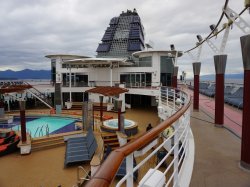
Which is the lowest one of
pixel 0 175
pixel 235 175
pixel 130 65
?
pixel 0 175

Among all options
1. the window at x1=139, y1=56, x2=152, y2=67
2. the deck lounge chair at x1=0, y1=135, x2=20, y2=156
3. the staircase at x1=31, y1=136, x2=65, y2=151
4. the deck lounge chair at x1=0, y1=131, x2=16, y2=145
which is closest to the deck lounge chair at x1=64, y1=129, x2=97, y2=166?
the staircase at x1=31, y1=136, x2=65, y2=151

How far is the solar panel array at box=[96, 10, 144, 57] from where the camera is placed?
30344 mm

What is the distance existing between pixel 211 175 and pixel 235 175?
1.37 ft

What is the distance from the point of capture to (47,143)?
11492mm

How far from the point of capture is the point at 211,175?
3307 mm

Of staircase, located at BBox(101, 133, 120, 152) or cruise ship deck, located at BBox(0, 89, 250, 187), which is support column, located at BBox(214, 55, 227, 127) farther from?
staircase, located at BBox(101, 133, 120, 152)

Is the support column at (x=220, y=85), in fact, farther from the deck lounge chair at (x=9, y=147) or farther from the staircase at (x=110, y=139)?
the deck lounge chair at (x=9, y=147)

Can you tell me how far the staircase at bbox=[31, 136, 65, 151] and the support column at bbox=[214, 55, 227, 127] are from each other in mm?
8147

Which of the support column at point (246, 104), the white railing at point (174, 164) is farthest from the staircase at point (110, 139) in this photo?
the support column at point (246, 104)

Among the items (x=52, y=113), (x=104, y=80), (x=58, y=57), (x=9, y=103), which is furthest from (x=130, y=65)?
(x=9, y=103)

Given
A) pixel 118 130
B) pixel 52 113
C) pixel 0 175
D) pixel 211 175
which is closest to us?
pixel 211 175

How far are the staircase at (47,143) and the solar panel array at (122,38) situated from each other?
65.0 feet

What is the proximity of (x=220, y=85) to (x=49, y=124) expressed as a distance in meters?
13.8

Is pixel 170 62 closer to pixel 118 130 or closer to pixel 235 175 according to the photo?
pixel 118 130
